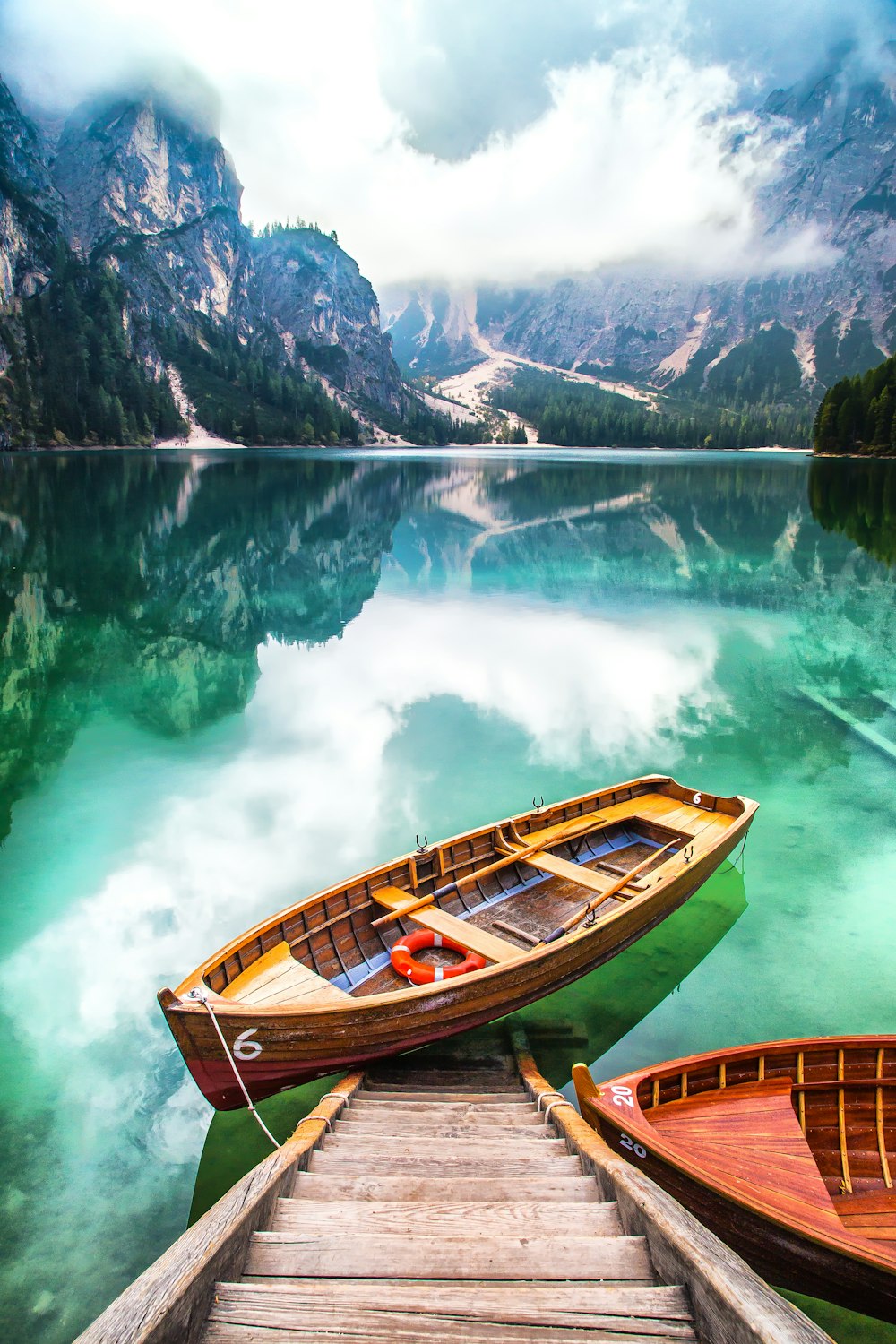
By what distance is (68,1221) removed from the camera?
7.43 m

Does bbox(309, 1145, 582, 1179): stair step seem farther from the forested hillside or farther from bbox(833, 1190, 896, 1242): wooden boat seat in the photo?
the forested hillside

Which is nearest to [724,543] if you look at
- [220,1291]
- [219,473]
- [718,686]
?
[718,686]

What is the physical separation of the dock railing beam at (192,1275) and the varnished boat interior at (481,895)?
3369 millimetres

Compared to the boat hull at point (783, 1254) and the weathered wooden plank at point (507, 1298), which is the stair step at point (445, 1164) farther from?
the weathered wooden plank at point (507, 1298)

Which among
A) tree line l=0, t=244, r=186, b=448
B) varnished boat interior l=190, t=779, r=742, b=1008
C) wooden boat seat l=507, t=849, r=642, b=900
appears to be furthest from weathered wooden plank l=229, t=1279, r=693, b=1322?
tree line l=0, t=244, r=186, b=448

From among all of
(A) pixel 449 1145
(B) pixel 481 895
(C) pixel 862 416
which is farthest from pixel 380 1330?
(C) pixel 862 416

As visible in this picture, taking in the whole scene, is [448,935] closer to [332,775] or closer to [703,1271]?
[703,1271]

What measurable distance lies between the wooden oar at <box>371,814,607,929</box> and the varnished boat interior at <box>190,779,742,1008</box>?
0.02m

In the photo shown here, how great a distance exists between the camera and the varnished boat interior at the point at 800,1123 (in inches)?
257

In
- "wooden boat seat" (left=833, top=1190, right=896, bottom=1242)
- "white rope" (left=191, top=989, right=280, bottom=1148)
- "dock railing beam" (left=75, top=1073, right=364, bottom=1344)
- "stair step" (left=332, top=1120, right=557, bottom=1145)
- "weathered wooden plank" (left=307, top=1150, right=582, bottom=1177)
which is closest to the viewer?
"dock railing beam" (left=75, top=1073, right=364, bottom=1344)

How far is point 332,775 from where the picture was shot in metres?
18.2

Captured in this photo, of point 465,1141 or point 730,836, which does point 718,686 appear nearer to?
point 730,836

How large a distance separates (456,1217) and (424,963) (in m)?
5.44

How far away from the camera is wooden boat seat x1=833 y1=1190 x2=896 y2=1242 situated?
6320 millimetres
